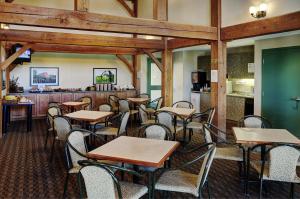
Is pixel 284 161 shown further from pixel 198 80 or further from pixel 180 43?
pixel 198 80

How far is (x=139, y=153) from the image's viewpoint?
267 cm

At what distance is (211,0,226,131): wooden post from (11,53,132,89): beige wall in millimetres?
6050

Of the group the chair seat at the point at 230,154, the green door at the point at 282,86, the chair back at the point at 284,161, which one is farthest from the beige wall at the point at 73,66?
the chair back at the point at 284,161

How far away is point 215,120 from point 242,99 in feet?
8.50

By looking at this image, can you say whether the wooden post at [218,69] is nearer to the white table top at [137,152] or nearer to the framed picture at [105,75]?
the white table top at [137,152]

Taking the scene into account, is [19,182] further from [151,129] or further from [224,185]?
[224,185]

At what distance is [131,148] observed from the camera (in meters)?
2.85

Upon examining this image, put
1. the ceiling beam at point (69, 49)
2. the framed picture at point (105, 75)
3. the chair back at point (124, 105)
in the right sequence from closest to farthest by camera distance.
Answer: the chair back at point (124, 105), the ceiling beam at point (69, 49), the framed picture at point (105, 75)

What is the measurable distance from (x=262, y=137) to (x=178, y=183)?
146 centimetres

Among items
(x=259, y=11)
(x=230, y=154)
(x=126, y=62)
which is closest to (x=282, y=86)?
(x=259, y=11)

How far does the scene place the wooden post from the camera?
225 inches

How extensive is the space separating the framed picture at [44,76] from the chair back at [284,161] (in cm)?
886

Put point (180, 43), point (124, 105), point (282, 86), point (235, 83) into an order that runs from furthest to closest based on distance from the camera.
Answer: point (235, 83) < point (124, 105) < point (180, 43) < point (282, 86)

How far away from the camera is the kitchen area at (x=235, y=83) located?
811 centimetres
